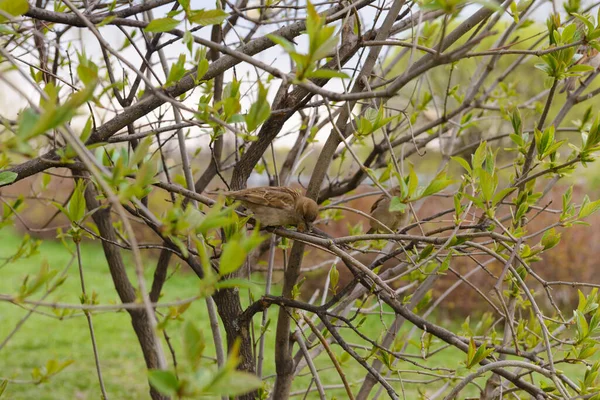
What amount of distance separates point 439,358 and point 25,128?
271 inches

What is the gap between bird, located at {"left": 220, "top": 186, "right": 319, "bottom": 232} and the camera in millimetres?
1877

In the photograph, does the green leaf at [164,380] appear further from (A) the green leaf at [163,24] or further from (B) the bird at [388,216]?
(B) the bird at [388,216]

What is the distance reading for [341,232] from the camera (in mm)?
8734

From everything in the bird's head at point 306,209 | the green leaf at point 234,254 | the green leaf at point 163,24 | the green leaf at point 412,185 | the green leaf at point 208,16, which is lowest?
the green leaf at point 234,254

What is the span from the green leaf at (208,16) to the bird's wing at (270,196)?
68 cm

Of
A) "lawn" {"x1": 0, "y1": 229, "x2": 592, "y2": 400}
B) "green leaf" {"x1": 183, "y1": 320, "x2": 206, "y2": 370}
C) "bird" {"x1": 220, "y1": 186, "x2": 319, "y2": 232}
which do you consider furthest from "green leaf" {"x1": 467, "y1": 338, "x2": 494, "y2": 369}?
"lawn" {"x1": 0, "y1": 229, "x2": 592, "y2": 400}

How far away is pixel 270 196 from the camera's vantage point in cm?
194

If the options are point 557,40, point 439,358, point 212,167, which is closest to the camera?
point 557,40

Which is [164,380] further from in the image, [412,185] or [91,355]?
[91,355]

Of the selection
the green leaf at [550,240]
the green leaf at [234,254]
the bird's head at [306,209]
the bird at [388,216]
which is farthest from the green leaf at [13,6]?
the bird at [388,216]

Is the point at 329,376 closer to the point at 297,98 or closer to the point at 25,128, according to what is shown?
the point at 297,98

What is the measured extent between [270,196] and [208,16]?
817 mm

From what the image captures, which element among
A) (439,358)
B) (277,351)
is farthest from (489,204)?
(439,358)

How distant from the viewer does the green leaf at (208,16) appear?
46.8 inches
